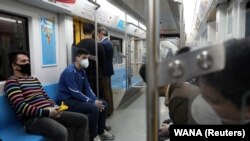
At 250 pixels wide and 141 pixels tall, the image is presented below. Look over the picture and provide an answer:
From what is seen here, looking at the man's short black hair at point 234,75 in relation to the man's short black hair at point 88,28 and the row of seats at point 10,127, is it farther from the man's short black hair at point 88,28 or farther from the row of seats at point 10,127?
the man's short black hair at point 88,28

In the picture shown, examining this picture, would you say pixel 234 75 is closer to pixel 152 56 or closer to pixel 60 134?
pixel 152 56

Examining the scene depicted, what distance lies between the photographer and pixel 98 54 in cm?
423

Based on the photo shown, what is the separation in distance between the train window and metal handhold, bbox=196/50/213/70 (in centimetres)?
274

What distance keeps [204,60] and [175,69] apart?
64 mm

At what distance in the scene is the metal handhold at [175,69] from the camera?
0.60 meters

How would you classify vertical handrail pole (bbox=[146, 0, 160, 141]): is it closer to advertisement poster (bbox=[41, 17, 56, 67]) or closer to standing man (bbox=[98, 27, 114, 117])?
advertisement poster (bbox=[41, 17, 56, 67])

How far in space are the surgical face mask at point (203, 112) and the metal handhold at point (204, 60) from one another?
0.46 feet

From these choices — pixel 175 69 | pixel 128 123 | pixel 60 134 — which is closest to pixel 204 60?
pixel 175 69

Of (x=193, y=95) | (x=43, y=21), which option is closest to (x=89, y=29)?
(x=43, y=21)

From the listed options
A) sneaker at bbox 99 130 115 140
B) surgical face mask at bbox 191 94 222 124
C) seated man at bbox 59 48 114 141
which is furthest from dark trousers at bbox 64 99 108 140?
surgical face mask at bbox 191 94 222 124

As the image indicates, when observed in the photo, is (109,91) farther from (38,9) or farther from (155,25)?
(155,25)

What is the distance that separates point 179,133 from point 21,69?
2.34 meters

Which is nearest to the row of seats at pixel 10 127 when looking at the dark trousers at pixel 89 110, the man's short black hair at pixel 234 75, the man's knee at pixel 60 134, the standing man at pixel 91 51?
the man's knee at pixel 60 134

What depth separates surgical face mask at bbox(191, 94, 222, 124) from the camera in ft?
2.23
